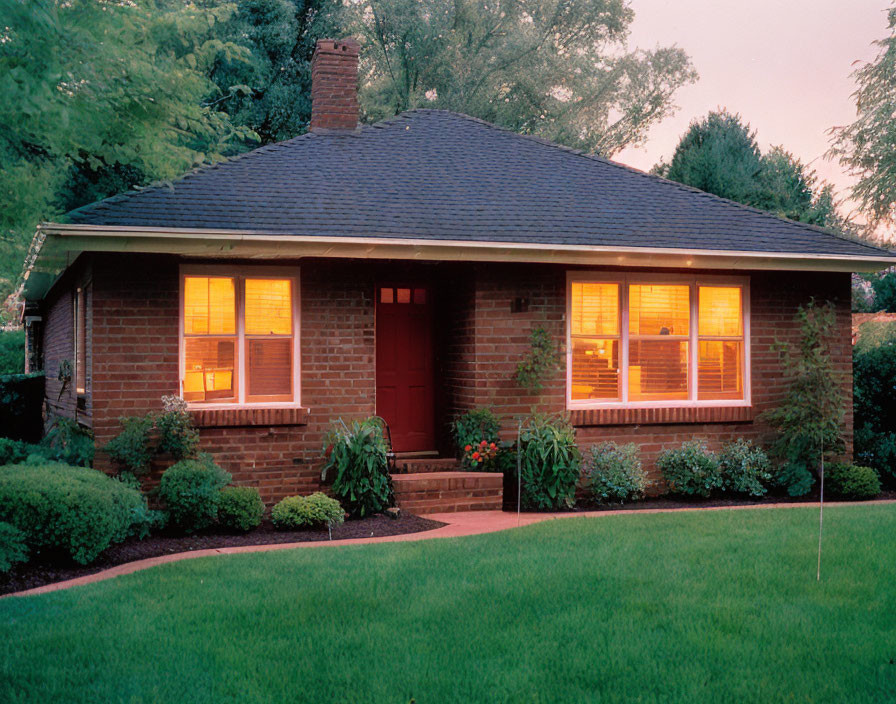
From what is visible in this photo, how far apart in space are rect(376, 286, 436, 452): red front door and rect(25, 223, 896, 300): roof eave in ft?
5.31

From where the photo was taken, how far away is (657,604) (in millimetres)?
5828

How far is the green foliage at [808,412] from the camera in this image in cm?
1115

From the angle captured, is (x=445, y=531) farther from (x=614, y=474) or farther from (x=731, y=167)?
(x=731, y=167)

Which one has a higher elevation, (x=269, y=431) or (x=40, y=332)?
(x=40, y=332)

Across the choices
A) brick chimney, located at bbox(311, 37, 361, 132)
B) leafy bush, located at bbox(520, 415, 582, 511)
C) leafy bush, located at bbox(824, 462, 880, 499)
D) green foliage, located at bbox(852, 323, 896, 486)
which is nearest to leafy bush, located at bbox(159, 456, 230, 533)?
leafy bush, located at bbox(520, 415, 582, 511)

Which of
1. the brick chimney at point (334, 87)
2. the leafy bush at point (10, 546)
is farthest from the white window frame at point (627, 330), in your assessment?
the leafy bush at point (10, 546)

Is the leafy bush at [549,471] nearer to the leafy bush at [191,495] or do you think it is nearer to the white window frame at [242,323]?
the white window frame at [242,323]

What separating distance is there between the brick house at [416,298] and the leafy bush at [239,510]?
1.07 metres

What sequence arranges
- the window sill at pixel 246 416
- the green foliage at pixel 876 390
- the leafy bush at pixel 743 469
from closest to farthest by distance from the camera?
the window sill at pixel 246 416 < the leafy bush at pixel 743 469 < the green foliage at pixel 876 390

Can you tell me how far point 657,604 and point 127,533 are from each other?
16.9 ft

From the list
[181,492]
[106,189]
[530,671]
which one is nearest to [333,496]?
[181,492]

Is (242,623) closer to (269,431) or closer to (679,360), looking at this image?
(269,431)

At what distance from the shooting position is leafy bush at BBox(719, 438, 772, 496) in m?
11.0

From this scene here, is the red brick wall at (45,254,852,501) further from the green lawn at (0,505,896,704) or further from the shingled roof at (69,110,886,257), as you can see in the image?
the green lawn at (0,505,896,704)
